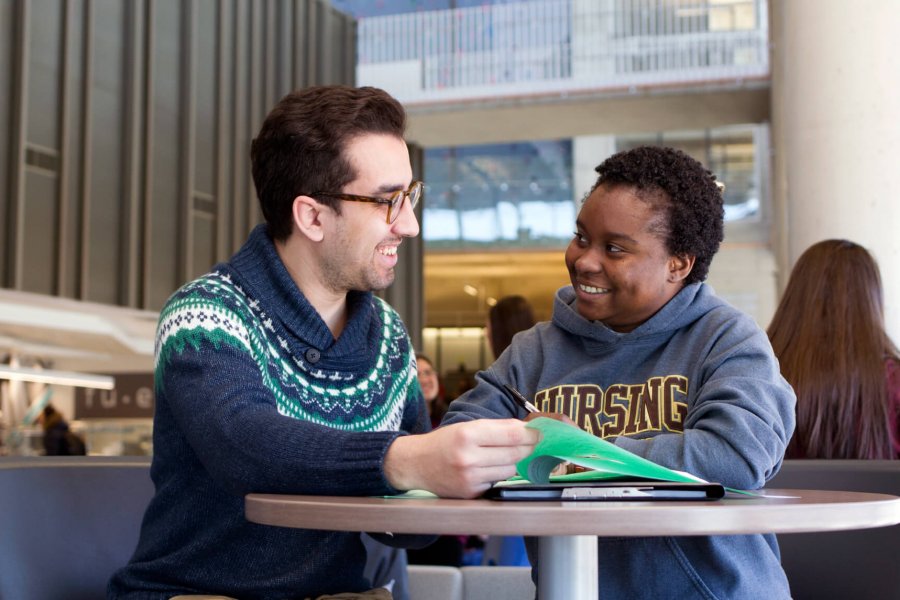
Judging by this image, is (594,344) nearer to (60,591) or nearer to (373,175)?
(373,175)

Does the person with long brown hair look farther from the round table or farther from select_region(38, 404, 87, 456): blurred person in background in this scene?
select_region(38, 404, 87, 456): blurred person in background

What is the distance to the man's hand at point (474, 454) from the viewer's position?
108 cm

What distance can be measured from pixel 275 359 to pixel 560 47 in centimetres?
1266

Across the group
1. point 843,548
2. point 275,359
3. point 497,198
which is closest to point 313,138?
point 275,359

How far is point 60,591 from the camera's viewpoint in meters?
1.93

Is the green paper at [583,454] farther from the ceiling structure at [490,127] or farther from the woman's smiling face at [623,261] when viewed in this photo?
the ceiling structure at [490,127]

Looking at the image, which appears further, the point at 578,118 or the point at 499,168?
the point at 499,168

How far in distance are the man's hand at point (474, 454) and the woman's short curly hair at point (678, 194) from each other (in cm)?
68

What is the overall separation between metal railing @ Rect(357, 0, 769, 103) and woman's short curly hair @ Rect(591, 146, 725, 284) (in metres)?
10.8

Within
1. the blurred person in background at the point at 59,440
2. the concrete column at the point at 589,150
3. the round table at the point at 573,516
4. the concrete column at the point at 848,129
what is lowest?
the blurred person in background at the point at 59,440

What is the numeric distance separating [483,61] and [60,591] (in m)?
12.3

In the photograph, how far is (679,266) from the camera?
169 cm

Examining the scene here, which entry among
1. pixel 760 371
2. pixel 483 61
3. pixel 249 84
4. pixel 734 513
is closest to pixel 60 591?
pixel 760 371

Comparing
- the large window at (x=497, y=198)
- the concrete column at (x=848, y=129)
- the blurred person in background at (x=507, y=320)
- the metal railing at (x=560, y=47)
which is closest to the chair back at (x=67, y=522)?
the blurred person in background at (x=507, y=320)
